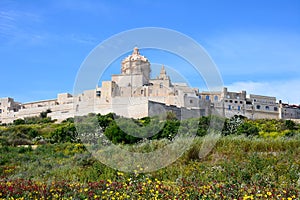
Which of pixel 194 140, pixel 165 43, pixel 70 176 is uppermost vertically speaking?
pixel 165 43

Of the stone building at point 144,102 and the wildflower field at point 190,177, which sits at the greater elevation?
the stone building at point 144,102

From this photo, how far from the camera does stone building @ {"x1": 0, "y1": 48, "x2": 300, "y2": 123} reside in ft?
126

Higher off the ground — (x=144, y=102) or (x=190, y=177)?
(x=144, y=102)

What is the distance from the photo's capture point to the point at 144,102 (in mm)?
38469

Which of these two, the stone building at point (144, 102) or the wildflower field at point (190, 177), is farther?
the stone building at point (144, 102)

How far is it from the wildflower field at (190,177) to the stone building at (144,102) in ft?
71.1

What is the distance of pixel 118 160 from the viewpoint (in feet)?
28.1

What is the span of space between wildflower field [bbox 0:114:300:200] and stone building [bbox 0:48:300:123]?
71.1ft

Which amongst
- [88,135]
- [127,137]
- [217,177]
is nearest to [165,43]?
[217,177]

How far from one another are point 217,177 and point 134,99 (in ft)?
108

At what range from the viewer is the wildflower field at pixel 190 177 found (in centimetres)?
500

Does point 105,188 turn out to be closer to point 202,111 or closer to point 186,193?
point 186,193

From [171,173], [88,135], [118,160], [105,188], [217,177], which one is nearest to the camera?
[105,188]

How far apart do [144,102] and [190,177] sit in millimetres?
31836
